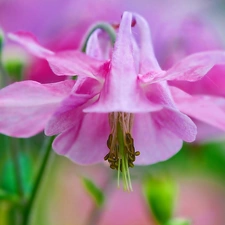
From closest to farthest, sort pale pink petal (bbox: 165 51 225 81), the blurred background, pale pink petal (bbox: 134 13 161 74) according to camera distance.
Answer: pale pink petal (bbox: 165 51 225 81) → pale pink petal (bbox: 134 13 161 74) → the blurred background

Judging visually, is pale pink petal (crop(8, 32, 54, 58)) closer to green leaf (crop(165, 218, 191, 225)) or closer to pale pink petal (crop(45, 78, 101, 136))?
pale pink petal (crop(45, 78, 101, 136))

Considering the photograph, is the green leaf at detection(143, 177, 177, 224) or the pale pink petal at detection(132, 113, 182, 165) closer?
the pale pink petal at detection(132, 113, 182, 165)

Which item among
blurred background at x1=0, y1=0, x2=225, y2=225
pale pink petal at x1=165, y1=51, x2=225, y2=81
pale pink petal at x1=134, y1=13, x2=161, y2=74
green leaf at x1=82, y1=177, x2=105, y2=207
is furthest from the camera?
blurred background at x1=0, y1=0, x2=225, y2=225

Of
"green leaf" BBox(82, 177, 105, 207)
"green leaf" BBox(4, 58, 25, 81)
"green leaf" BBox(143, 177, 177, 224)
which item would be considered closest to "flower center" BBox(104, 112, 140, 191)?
"green leaf" BBox(82, 177, 105, 207)

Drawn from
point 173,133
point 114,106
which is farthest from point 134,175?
point 114,106

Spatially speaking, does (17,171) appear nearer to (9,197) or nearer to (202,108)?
(9,197)

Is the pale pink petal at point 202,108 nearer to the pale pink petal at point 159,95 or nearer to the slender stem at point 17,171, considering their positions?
the pale pink petal at point 159,95

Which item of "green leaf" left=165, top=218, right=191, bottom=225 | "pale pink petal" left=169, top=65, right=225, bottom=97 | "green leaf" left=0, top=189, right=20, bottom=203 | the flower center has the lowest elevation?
"green leaf" left=165, top=218, right=191, bottom=225
